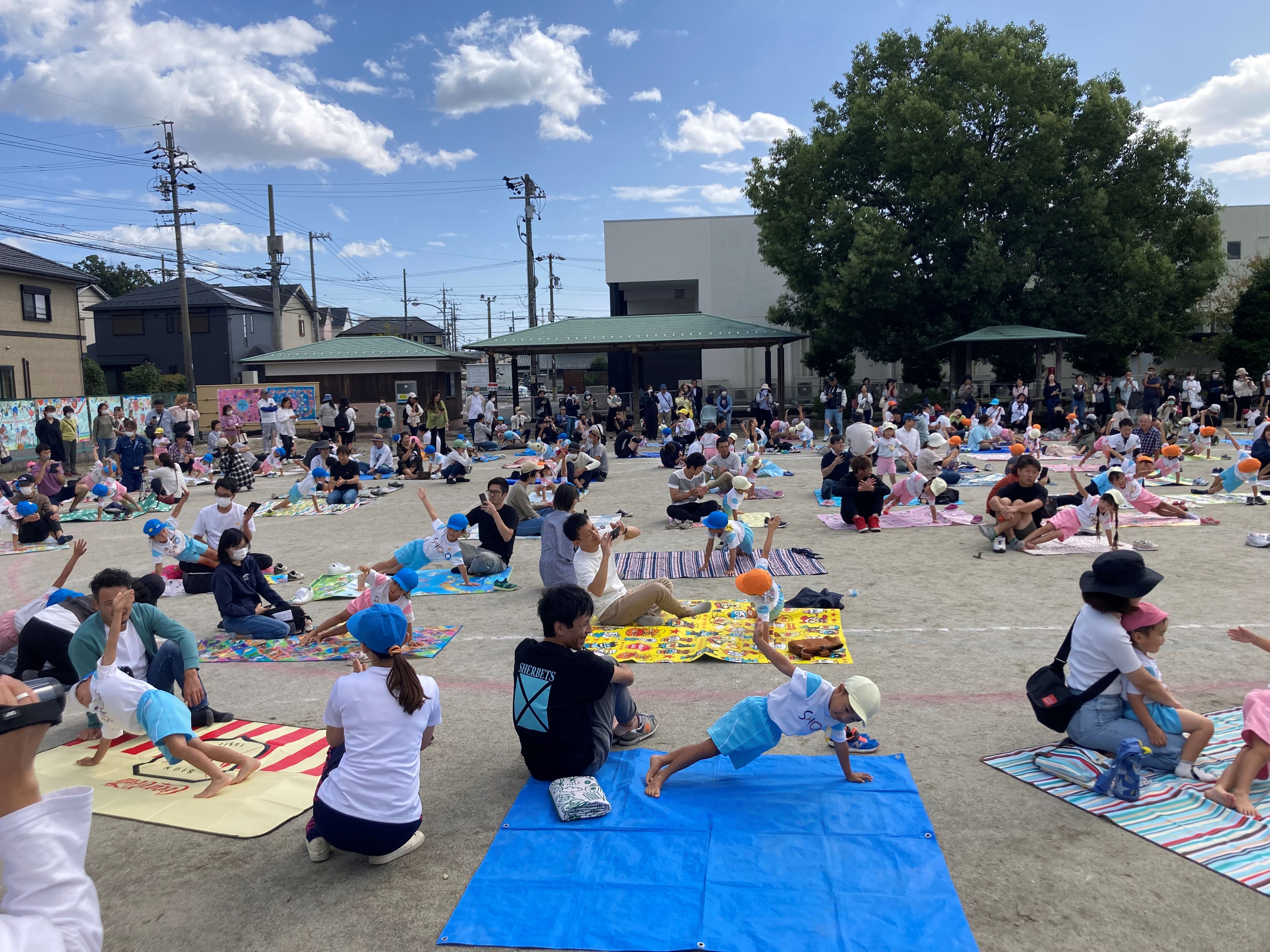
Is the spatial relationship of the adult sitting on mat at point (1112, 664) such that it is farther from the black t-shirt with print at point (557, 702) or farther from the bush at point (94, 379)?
the bush at point (94, 379)

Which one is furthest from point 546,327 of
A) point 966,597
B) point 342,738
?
point 342,738

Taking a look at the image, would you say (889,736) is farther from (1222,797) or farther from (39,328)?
(39,328)

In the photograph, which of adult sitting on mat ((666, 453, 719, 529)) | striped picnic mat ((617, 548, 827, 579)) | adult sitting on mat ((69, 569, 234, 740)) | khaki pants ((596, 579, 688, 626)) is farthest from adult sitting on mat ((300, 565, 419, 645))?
adult sitting on mat ((666, 453, 719, 529))

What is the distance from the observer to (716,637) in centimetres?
723

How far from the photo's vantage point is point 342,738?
4000mm

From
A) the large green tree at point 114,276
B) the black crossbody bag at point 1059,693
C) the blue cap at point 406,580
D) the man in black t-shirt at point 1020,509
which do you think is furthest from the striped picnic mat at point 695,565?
the large green tree at point 114,276

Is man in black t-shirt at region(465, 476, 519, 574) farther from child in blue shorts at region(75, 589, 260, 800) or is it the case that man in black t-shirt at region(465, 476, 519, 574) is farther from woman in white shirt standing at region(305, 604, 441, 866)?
woman in white shirt standing at region(305, 604, 441, 866)

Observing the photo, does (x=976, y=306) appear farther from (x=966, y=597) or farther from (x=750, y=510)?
(x=966, y=597)

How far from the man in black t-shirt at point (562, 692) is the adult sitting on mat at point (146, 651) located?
2.33m

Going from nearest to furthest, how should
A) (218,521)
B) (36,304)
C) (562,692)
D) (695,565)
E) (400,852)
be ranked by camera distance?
(400,852), (562,692), (218,521), (695,565), (36,304)

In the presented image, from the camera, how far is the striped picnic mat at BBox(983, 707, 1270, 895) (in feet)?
12.2

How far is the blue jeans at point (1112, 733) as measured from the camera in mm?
4469

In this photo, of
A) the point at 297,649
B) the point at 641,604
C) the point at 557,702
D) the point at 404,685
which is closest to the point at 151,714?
the point at 404,685

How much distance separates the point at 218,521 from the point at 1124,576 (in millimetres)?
8540
